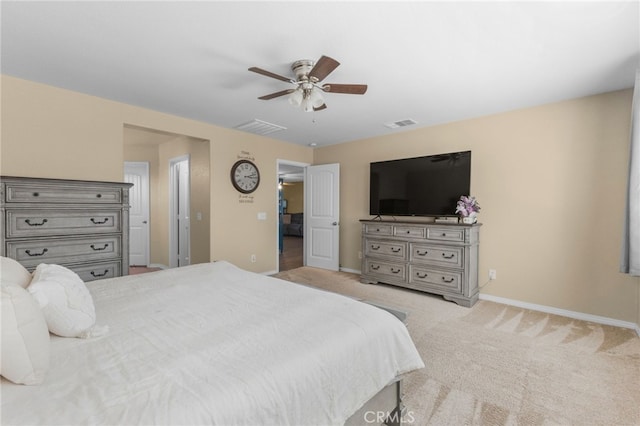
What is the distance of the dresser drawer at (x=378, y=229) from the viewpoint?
13.6 ft

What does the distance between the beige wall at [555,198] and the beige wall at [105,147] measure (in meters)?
3.13

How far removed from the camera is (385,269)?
4184 mm

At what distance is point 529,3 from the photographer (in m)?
1.69

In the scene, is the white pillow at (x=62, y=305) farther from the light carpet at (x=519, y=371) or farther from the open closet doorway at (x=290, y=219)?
the open closet doorway at (x=290, y=219)

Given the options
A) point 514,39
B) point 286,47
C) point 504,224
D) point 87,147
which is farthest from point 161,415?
point 504,224

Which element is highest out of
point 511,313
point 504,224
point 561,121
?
point 561,121

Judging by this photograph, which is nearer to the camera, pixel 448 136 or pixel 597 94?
pixel 597 94

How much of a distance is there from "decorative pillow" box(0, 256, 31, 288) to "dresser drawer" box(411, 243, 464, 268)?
3700mm

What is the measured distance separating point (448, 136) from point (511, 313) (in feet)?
7.88

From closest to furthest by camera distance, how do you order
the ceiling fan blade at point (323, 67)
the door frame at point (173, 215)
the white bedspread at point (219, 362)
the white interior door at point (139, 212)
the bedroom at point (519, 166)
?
1. the white bedspread at point (219, 362)
2. the ceiling fan blade at point (323, 67)
3. the bedroom at point (519, 166)
4. the door frame at point (173, 215)
5. the white interior door at point (139, 212)

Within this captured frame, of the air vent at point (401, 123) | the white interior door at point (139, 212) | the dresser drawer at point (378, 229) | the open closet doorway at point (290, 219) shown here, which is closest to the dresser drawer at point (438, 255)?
the dresser drawer at point (378, 229)

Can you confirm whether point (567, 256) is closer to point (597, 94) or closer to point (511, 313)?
point (511, 313)

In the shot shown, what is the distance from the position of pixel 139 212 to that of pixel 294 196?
7796 mm

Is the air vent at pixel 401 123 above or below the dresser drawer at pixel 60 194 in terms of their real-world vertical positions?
above
